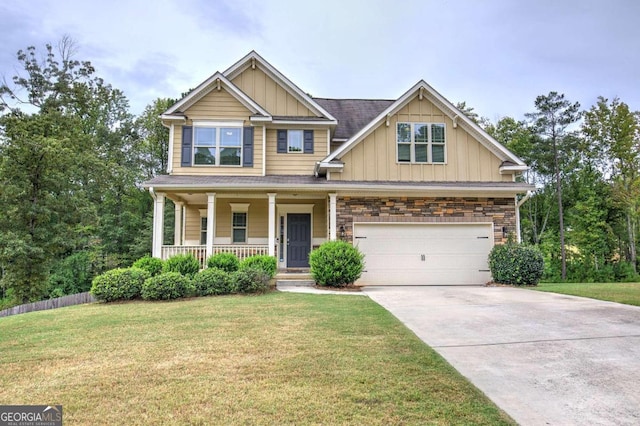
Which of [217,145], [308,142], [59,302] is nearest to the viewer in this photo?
[59,302]

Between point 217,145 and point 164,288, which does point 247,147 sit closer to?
point 217,145

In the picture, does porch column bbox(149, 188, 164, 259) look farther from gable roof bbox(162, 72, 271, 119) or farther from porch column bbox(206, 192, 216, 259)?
gable roof bbox(162, 72, 271, 119)

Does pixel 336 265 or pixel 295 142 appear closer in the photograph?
pixel 336 265

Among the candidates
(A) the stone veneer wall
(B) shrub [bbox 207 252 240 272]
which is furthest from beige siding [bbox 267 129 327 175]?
(B) shrub [bbox 207 252 240 272]

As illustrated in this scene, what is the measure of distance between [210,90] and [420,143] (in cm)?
744

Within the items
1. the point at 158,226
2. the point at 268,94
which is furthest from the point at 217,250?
the point at 268,94

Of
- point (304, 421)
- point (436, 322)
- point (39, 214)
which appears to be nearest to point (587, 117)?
point (436, 322)

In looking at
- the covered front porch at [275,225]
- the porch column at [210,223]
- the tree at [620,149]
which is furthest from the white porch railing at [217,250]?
the tree at [620,149]

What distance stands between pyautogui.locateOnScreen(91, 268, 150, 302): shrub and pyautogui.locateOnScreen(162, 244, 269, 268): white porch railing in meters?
2.91

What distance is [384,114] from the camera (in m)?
12.5

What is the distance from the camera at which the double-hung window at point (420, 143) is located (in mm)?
12719

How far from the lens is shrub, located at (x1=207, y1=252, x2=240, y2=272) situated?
35.0ft

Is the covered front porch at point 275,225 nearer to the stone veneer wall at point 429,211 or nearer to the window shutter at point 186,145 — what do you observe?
the window shutter at point 186,145

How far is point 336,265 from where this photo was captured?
10555mm
